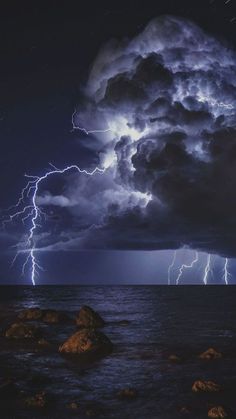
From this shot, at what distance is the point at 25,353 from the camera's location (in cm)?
2120

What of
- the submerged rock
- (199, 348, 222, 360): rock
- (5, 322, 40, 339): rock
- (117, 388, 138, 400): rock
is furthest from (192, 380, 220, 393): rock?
(5, 322, 40, 339): rock

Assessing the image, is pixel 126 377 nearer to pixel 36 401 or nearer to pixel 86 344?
pixel 86 344

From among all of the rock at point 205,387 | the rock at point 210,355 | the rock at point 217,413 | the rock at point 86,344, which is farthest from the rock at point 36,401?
the rock at point 210,355

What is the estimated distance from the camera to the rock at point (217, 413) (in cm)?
1189

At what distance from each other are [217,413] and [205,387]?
8.72 ft

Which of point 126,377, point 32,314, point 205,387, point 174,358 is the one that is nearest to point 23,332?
point 174,358

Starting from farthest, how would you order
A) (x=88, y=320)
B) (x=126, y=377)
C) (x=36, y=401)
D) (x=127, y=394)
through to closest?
1. (x=88, y=320)
2. (x=126, y=377)
3. (x=127, y=394)
4. (x=36, y=401)

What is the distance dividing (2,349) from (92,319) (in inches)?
435

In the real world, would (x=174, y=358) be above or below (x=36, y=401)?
above

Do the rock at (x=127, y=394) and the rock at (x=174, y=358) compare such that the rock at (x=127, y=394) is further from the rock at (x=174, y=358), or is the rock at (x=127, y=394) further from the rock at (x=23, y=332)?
the rock at (x=23, y=332)

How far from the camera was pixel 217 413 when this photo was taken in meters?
12.0

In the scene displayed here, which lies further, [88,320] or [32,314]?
[32,314]

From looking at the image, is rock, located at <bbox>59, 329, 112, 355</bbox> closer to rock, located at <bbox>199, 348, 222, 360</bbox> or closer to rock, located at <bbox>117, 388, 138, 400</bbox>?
rock, located at <bbox>199, 348, 222, 360</bbox>

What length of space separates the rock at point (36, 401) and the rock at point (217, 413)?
4.82 metres
